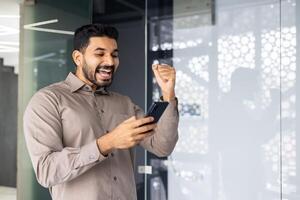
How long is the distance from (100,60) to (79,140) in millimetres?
298

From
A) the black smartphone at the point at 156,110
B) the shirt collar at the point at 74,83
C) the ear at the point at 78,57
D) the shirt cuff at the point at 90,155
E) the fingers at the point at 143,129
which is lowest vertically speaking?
the shirt cuff at the point at 90,155

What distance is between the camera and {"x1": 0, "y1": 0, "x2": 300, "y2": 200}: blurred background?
2.87m

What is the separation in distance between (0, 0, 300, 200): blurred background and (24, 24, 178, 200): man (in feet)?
5.23

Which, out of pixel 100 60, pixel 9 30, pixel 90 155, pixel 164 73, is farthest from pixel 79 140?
pixel 9 30

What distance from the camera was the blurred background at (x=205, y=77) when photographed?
287cm

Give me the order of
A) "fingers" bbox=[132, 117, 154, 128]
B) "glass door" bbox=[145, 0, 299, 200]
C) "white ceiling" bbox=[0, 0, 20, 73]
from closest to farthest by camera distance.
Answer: "fingers" bbox=[132, 117, 154, 128] → "glass door" bbox=[145, 0, 299, 200] → "white ceiling" bbox=[0, 0, 20, 73]

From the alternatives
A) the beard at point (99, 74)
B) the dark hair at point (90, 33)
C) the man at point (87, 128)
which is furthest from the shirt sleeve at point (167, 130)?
the dark hair at point (90, 33)

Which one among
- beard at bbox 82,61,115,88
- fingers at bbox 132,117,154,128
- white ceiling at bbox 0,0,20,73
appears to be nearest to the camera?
fingers at bbox 132,117,154,128

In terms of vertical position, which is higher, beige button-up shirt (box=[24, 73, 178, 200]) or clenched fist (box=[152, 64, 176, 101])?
clenched fist (box=[152, 64, 176, 101])

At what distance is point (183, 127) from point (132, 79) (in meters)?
0.68

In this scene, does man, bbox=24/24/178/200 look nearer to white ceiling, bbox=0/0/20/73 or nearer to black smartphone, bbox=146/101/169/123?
black smartphone, bbox=146/101/169/123

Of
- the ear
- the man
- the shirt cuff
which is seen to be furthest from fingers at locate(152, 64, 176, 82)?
the shirt cuff

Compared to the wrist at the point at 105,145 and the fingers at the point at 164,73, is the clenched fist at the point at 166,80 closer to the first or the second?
the fingers at the point at 164,73

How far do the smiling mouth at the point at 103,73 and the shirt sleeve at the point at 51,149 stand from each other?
18cm
